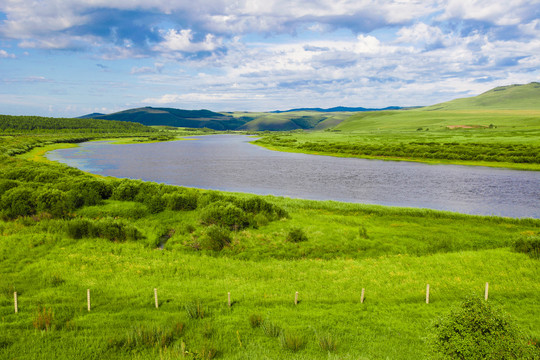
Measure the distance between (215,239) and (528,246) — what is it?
2445cm

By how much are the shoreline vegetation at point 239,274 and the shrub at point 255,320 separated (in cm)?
5

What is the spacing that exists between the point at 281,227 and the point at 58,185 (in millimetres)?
30246

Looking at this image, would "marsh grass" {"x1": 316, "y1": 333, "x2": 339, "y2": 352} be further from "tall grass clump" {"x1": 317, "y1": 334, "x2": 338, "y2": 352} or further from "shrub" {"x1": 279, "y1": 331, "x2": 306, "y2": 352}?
"shrub" {"x1": 279, "y1": 331, "x2": 306, "y2": 352}

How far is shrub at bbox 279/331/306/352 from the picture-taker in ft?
41.6

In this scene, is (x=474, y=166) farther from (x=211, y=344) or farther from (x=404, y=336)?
(x=211, y=344)

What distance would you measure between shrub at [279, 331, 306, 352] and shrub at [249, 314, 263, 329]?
185 centimetres

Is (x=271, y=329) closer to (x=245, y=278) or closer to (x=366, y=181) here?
(x=245, y=278)

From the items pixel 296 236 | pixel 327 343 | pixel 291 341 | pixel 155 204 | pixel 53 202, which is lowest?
pixel 296 236

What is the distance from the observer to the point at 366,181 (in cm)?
6550

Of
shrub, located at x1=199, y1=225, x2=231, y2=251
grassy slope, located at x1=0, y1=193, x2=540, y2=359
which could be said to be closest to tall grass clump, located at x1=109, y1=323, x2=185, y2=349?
grassy slope, located at x1=0, y1=193, x2=540, y2=359

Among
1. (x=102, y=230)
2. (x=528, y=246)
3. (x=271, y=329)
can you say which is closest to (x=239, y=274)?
(x=271, y=329)

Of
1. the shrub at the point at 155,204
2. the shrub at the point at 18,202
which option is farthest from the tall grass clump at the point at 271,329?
the shrub at the point at 18,202

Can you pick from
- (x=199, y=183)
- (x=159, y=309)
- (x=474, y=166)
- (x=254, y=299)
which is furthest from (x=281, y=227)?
(x=474, y=166)

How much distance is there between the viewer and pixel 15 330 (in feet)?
43.8
